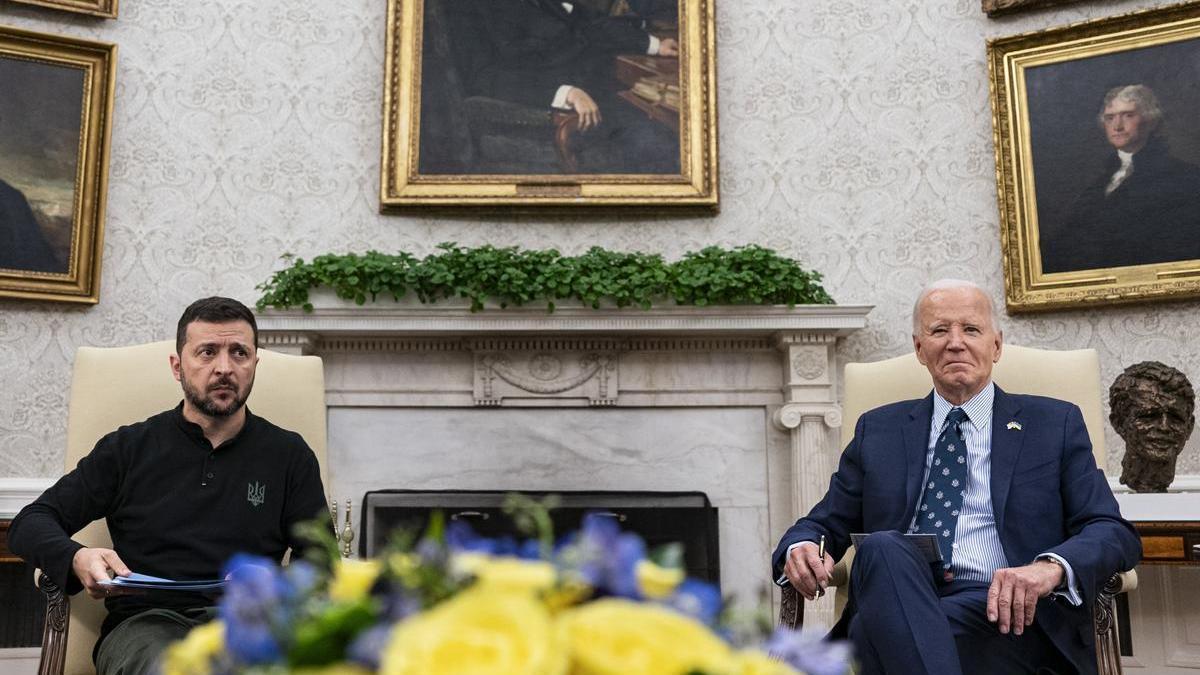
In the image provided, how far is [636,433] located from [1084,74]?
110 inches

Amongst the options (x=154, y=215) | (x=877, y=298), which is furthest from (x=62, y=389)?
(x=877, y=298)

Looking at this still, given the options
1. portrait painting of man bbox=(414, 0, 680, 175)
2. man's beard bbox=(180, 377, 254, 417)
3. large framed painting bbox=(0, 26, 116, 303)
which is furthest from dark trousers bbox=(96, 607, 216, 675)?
portrait painting of man bbox=(414, 0, 680, 175)

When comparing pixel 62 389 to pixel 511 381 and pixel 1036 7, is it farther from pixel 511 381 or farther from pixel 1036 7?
pixel 1036 7

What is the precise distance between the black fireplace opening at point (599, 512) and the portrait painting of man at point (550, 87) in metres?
1.67

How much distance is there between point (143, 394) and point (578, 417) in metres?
2.20

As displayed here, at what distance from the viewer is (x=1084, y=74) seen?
4.84 meters

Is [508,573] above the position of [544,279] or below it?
below

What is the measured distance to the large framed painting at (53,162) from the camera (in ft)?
15.7

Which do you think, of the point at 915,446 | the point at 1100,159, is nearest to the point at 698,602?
the point at 915,446

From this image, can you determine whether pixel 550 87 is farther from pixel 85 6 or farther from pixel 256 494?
pixel 256 494

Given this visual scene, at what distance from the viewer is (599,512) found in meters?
4.55

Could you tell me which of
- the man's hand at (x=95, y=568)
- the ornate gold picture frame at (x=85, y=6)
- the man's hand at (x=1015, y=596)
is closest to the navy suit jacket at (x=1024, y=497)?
the man's hand at (x=1015, y=596)

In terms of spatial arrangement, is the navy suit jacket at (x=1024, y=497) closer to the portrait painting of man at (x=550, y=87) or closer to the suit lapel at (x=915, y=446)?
the suit lapel at (x=915, y=446)

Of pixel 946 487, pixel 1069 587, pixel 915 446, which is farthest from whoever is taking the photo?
pixel 915 446
